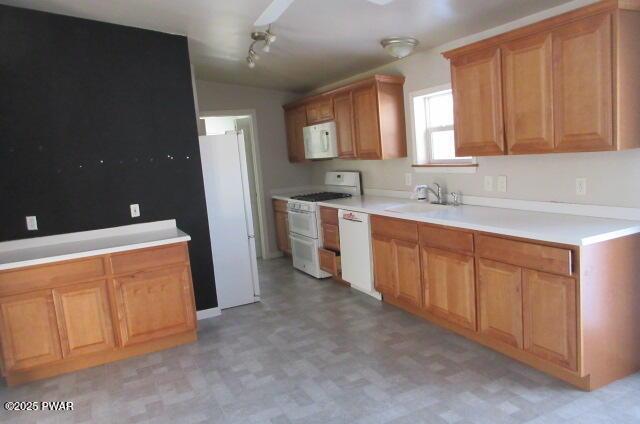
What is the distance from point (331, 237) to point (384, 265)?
97cm

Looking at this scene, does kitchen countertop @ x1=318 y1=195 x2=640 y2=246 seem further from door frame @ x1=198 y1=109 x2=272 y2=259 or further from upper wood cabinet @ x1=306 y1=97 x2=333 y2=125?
door frame @ x1=198 y1=109 x2=272 y2=259

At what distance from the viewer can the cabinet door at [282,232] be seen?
601 centimetres

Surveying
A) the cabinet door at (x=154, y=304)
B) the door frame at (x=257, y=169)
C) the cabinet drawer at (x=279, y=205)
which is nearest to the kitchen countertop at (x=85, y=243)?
the cabinet door at (x=154, y=304)

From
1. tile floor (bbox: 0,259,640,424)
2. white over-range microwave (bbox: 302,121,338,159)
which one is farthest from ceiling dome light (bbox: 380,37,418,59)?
tile floor (bbox: 0,259,640,424)

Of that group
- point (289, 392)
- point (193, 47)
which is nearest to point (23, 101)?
point (193, 47)

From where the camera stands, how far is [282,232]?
615 centimetres

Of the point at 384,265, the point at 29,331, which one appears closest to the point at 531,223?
the point at 384,265

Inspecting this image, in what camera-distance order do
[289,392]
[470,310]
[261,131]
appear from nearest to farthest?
[289,392] → [470,310] → [261,131]

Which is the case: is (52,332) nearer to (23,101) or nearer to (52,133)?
(52,133)

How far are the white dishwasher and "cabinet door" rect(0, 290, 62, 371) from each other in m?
2.52

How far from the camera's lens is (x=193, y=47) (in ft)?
14.0

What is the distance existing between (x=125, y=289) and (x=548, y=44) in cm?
324

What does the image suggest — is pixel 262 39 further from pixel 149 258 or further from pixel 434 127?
pixel 149 258

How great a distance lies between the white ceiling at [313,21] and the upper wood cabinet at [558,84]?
0.28 meters
